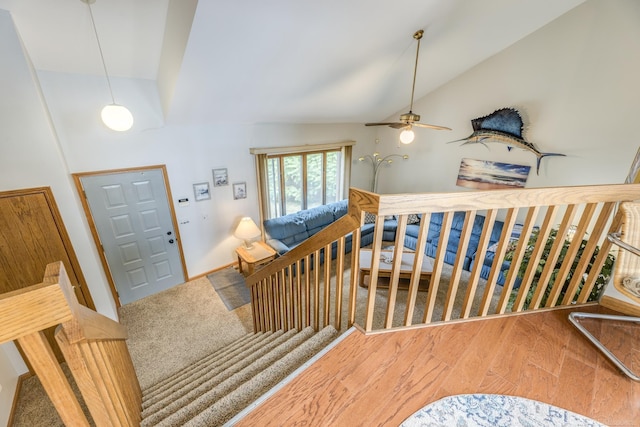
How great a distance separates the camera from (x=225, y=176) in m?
4.09

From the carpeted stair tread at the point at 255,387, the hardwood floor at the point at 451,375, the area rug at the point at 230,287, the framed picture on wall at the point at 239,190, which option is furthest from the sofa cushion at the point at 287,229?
the hardwood floor at the point at 451,375

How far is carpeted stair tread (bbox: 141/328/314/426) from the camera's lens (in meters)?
1.34

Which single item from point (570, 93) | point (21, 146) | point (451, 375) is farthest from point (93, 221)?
point (570, 93)

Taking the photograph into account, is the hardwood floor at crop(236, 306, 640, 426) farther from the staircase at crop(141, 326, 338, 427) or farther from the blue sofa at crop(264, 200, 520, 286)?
the blue sofa at crop(264, 200, 520, 286)

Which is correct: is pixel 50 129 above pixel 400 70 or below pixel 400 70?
below

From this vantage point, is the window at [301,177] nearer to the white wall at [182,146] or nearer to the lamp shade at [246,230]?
the white wall at [182,146]

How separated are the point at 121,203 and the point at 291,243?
2.53 m

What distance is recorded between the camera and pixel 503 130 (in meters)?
4.25

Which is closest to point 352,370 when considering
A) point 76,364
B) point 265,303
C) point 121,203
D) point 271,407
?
point 271,407

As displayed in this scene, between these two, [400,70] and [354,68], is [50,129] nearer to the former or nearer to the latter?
[354,68]

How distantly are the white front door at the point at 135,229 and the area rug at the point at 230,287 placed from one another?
0.63 m

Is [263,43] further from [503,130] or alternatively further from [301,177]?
[503,130]

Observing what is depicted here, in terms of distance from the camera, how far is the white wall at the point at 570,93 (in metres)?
3.17

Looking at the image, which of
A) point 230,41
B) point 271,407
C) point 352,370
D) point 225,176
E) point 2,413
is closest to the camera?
point 271,407
